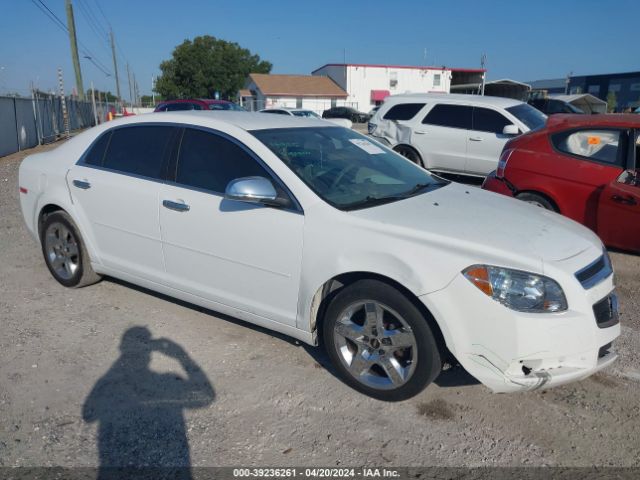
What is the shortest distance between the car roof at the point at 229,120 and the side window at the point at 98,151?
15 cm

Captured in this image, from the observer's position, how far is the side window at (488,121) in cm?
962

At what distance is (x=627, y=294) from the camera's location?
→ 16.1 feet

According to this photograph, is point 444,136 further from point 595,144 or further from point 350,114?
point 350,114

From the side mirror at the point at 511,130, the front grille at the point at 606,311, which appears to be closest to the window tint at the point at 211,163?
the front grille at the point at 606,311

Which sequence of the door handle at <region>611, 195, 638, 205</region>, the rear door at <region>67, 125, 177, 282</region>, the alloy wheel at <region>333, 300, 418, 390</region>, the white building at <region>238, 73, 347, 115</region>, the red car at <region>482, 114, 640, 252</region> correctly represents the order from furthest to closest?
the white building at <region>238, 73, 347, 115</region> → the red car at <region>482, 114, 640, 252</region> → the door handle at <region>611, 195, 638, 205</region> → the rear door at <region>67, 125, 177, 282</region> → the alloy wheel at <region>333, 300, 418, 390</region>

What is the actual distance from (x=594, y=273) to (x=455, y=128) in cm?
742

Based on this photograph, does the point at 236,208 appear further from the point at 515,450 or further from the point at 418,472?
the point at 515,450

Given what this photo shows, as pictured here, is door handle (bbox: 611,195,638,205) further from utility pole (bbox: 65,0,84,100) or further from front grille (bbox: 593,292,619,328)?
utility pole (bbox: 65,0,84,100)

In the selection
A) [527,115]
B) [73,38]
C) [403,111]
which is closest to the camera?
[527,115]

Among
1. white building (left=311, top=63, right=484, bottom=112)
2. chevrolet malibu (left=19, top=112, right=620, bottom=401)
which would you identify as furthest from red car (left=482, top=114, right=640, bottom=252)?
white building (left=311, top=63, right=484, bottom=112)

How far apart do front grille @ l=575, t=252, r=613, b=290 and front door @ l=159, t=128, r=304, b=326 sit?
157 centimetres

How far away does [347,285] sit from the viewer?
10.5 feet

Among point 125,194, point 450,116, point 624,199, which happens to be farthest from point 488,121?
point 125,194

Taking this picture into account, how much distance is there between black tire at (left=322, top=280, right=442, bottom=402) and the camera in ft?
9.59
